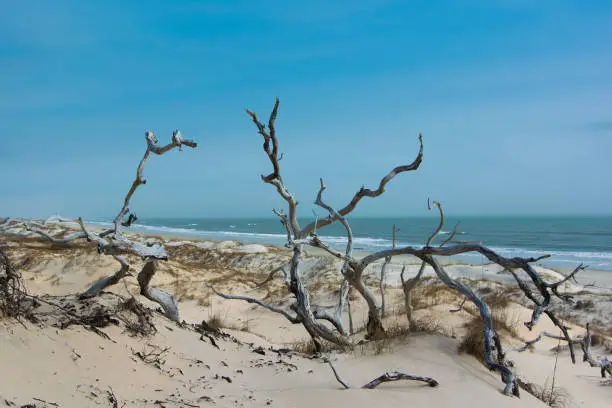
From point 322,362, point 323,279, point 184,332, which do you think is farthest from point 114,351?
point 323,279

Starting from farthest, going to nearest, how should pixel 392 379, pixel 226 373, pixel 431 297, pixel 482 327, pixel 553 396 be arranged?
pixel 431 297 → pixel 482 327 → pixel 553 396 → pixel 226 373 → pixel 392 379

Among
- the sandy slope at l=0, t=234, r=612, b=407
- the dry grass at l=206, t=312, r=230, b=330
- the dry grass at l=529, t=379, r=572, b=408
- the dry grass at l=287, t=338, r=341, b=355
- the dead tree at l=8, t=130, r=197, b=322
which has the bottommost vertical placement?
the dry grass at l=206, t=312, r=230, b=330

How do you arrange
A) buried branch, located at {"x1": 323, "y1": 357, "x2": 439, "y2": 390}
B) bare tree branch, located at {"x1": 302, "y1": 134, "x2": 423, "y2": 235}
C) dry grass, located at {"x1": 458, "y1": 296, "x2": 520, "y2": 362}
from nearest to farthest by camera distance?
buried branch, located at {"x1": 323, "y1": 357, "x2": 439, "y2": 390}, dry grass, located at {"x1": 458, "y1": 296, "x2": 520, "y2": 362}, bare tree branch, located at {"x1": 302, "y1": 134, "x2": 423, "y2": 235}

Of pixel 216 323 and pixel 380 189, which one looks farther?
pixel 216 323

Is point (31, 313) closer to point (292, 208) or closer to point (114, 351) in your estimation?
point (114, 351)

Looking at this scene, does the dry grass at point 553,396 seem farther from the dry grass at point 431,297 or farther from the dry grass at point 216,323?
the dry grass at point 216,323

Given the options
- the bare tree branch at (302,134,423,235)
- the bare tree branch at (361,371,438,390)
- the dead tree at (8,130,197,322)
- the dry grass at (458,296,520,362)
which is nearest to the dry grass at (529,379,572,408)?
the dry grass at (458,296,520,362)

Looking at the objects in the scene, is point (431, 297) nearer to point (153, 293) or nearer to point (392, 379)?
point (153, 293)

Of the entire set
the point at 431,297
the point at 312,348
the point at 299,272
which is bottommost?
the point at 431,297

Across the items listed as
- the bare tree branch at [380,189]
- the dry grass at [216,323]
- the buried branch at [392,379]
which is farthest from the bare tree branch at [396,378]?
the dry grass at [216,323]

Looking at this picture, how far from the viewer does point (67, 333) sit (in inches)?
160

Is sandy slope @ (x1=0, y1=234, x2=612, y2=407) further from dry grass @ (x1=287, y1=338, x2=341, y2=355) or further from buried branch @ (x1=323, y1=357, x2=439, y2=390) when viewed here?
dry grass @ (x1=287, y1=338, x2=341, y2=355)

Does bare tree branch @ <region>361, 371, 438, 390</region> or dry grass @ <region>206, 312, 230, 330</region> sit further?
dry grass @ <region>206, 312, 230, 330</region>

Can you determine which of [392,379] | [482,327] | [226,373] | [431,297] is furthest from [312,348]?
[431,297]
